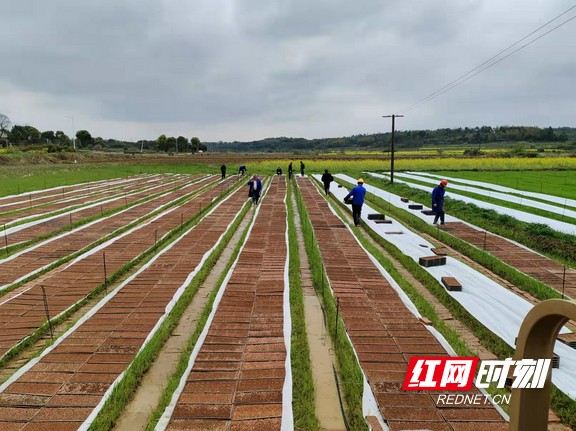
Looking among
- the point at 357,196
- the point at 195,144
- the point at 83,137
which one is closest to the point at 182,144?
the point at 195,144

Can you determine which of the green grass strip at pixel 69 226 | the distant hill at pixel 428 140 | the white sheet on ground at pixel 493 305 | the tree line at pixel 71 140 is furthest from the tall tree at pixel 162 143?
the white sheet on ground at pixel 493 305

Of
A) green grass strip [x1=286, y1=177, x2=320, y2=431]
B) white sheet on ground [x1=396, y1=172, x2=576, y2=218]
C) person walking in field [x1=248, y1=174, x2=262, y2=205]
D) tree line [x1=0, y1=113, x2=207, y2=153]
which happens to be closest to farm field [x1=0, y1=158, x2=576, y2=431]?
green grass strip [x1=286, y1=177, x2=320, y2=431]

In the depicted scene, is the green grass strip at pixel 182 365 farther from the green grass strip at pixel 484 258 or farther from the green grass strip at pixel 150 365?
the green grass strip at pixel 484 258

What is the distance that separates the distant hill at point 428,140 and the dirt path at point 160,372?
9744 centimetres

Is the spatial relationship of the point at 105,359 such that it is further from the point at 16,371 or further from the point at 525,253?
the point at 525,253

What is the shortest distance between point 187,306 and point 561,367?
4930mm

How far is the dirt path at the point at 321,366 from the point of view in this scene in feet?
11.9

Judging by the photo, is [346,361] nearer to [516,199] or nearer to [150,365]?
[150,365]

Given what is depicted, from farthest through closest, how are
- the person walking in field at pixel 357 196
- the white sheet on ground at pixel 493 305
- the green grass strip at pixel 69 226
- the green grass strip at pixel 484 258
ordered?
the person walking in field at pixel 357 196 → the green grass strip at pixel 69 226 → the green grass strip at pixel 484 258 → the white sheet on ground at pixel 493 305

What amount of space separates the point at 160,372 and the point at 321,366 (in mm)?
1807

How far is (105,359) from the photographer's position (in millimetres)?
4523

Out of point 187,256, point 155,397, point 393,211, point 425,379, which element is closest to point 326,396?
point 425,379

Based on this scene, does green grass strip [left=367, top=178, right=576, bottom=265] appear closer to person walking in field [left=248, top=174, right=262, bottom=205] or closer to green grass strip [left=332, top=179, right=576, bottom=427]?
green grass strip [left=332, top=179, right=576, bottom=427]

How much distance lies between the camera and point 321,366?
4.46 meters
